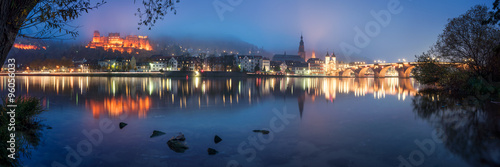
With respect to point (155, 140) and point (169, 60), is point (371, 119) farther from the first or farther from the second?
point (169, 60)

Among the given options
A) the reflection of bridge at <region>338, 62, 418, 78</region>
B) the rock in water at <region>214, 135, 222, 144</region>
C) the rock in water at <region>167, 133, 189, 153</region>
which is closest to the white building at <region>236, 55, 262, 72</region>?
the reflection of bridge at <region>338, 62, 418, 78</region>

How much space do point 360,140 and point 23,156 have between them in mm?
11686

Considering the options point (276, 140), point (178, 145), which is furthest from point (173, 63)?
point (178, 145)

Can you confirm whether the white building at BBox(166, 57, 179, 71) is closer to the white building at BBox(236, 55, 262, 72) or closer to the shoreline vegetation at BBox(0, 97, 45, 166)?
the white building at BBox(236, 55, 262, 72)

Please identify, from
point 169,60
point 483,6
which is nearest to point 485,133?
point 483,6

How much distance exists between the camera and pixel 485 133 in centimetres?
1241

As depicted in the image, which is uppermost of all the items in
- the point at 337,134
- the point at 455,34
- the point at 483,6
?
the point at 483,6

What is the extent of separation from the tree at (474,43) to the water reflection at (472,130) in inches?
337

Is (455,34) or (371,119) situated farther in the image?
(455,34)

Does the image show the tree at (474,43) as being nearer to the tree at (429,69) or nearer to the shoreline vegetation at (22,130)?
the tree at (429,69)

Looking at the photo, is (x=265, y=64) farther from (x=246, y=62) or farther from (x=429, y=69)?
(x=429, y=69)

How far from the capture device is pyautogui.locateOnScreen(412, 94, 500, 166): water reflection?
9500 mm

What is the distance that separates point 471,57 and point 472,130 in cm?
1945

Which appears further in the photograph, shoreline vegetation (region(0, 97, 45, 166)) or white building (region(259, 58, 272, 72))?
white building (region(259, 58, 272, 72))
